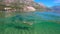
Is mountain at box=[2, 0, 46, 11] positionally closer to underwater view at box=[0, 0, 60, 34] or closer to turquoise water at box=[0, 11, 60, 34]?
underwater view at box=[0, 0, 60, 34]

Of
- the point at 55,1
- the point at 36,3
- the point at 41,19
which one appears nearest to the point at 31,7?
the point at 36,3

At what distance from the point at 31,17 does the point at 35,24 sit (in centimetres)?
24

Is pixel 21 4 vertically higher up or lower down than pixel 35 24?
higher up

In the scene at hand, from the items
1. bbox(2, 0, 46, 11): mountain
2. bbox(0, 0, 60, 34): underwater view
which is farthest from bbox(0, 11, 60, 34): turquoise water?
bbox(2, 0, 46, 11): mountain

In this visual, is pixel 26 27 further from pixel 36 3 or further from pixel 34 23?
pixel 36 3

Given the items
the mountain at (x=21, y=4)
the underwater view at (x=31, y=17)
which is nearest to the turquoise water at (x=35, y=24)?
the underwater view at (x=31, y=17)

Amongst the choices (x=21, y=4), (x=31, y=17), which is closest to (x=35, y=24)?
(x=31, y=17)

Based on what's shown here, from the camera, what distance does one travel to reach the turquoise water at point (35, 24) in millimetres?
4133

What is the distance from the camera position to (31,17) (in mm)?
4164

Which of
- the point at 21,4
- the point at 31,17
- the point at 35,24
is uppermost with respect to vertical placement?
the point at 21,4

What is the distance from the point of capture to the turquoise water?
413 cm

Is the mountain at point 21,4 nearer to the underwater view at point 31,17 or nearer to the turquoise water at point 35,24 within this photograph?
the underwater view at point 31,17

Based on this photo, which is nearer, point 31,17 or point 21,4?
point 31,17

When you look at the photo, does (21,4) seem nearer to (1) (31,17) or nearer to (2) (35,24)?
(1) (31,17)
